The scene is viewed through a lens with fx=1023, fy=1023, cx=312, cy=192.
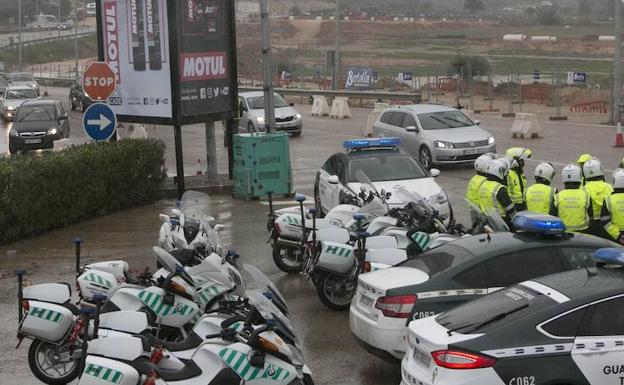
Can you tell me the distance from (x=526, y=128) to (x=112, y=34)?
1503cm

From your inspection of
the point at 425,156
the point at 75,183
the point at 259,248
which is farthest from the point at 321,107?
the point at 259,248

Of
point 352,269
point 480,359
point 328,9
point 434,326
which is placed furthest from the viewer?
point 328,9

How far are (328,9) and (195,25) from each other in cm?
13857

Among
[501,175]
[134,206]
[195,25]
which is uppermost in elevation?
[195,25]

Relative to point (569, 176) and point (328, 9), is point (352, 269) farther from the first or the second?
point (328, 9)

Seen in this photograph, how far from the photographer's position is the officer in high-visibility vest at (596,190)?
12695 millimetres

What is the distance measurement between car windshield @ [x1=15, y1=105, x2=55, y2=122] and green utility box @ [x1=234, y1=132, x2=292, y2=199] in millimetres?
15277

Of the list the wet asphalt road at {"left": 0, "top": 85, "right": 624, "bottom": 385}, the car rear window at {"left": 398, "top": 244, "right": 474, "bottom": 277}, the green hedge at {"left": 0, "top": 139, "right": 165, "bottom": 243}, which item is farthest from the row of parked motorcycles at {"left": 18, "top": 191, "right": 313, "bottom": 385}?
the green hedge at {"left": 0, "top": 139, "right": 165, "bottom": 243}

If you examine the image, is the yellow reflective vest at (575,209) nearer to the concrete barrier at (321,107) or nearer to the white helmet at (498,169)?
the white helmet at (498,169)

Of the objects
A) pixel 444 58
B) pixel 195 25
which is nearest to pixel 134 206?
pixel 195 25

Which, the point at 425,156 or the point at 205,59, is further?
the point at 425,156

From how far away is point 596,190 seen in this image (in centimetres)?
1312

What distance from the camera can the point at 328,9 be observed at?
15725 centimetres

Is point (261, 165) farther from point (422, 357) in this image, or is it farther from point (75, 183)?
point (422, 357)
